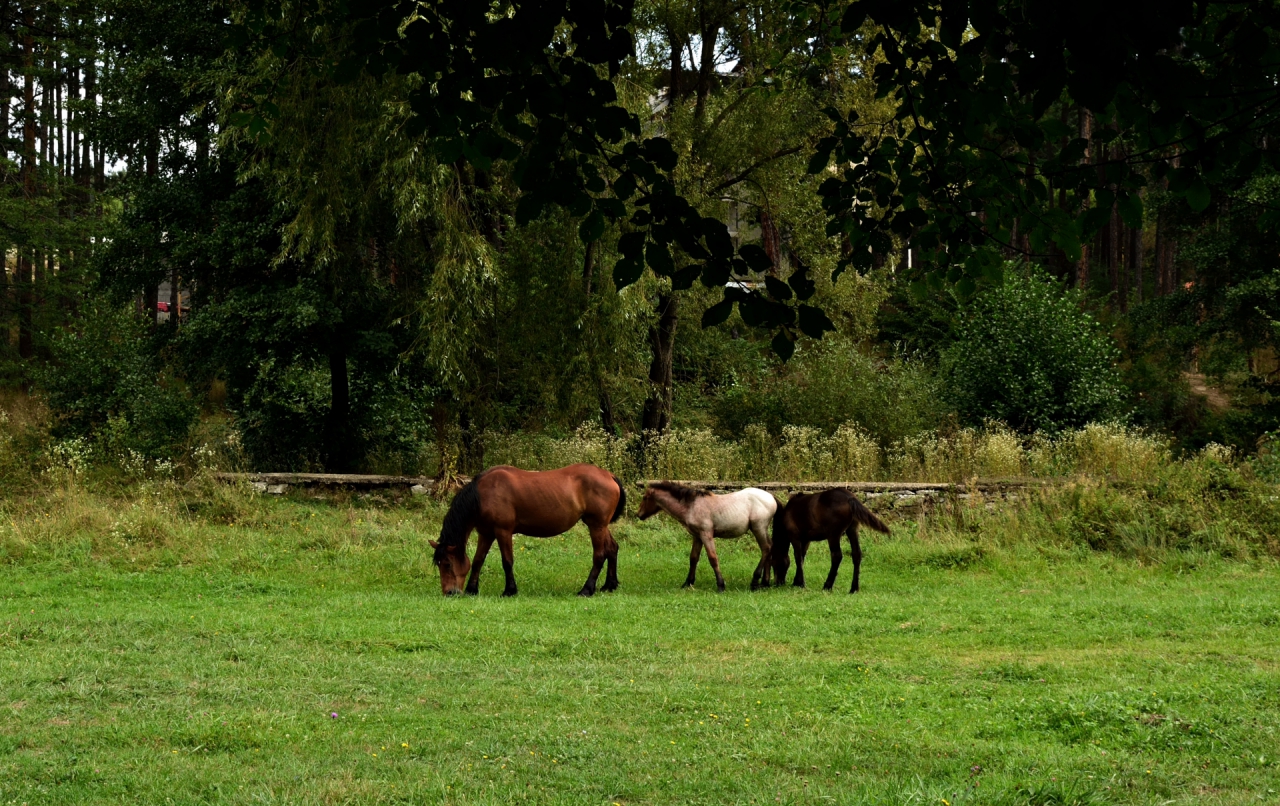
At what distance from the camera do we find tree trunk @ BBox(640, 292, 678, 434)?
21188 millimetres

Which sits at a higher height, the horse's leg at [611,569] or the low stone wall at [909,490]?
the low stone wall at [909,490]

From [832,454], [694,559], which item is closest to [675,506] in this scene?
[694,559]

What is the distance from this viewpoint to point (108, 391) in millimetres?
18562

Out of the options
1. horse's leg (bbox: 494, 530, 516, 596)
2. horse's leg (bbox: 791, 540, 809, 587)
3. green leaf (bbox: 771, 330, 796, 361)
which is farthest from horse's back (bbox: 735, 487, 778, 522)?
green leaf (bbox: 771, 330, 796, 361)

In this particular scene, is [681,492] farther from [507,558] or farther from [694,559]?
[507,558]

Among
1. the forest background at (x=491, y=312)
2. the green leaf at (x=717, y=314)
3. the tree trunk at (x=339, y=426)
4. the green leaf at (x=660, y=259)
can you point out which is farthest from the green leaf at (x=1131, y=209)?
the tree trunk at (x=339, y=426)

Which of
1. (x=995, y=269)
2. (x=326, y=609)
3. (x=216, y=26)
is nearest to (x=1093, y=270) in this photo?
(x=216, y=26)

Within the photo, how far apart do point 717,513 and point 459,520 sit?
296 centimetres

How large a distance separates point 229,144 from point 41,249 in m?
14.1

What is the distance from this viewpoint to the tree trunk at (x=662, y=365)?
21188 millimetres

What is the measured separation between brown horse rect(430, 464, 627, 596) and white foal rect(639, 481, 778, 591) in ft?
2.00

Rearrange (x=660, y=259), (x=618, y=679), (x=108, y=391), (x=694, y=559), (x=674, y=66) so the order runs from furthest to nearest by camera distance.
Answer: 1. (x=674, y=66)
2. (x=108, y=391)
3. (x=694, y=559)
4. (x=618, y=679)
5. (x=660, y=259)

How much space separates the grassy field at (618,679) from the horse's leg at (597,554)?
1.86 ft

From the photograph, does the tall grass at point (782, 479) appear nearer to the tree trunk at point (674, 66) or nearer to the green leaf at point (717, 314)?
the tree trunk at point (674, 66)
